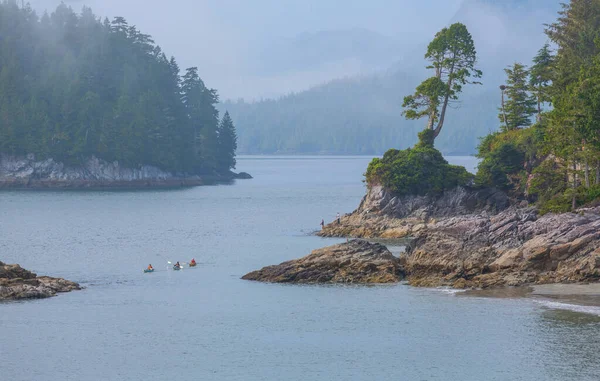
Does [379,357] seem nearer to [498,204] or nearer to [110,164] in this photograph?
[498,204]

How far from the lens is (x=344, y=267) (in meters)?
62.1

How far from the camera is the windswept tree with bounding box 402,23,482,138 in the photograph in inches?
4063

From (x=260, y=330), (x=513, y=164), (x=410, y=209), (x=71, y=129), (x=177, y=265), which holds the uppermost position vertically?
(x=71, y=129)

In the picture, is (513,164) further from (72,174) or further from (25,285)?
(72,174)

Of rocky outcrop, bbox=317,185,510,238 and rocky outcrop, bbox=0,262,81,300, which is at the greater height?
rocky outcrop, bbox=317,185,510,238

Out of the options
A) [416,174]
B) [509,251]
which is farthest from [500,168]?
[509,251]

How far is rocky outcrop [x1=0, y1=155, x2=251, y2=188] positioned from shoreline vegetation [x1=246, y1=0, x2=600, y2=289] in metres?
94.5

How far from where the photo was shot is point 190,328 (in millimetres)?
50906

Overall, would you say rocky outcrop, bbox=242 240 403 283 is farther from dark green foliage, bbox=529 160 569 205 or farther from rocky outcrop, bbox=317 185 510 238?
rocky outcrop, bbox=317 185 510 238

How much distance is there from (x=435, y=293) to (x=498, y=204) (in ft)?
118

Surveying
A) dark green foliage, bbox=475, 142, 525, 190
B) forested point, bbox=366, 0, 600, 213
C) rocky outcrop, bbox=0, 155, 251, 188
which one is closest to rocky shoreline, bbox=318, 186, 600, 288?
forested point, bbox=366, 0, 600, 213

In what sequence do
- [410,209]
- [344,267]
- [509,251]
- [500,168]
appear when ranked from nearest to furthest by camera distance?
[509,251] < [344,267] < [410,209] < [500,168]

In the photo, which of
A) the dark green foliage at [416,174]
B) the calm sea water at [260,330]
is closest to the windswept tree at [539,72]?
the dark green foliage at [416,174]

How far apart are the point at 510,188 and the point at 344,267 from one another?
3652 centimetres
